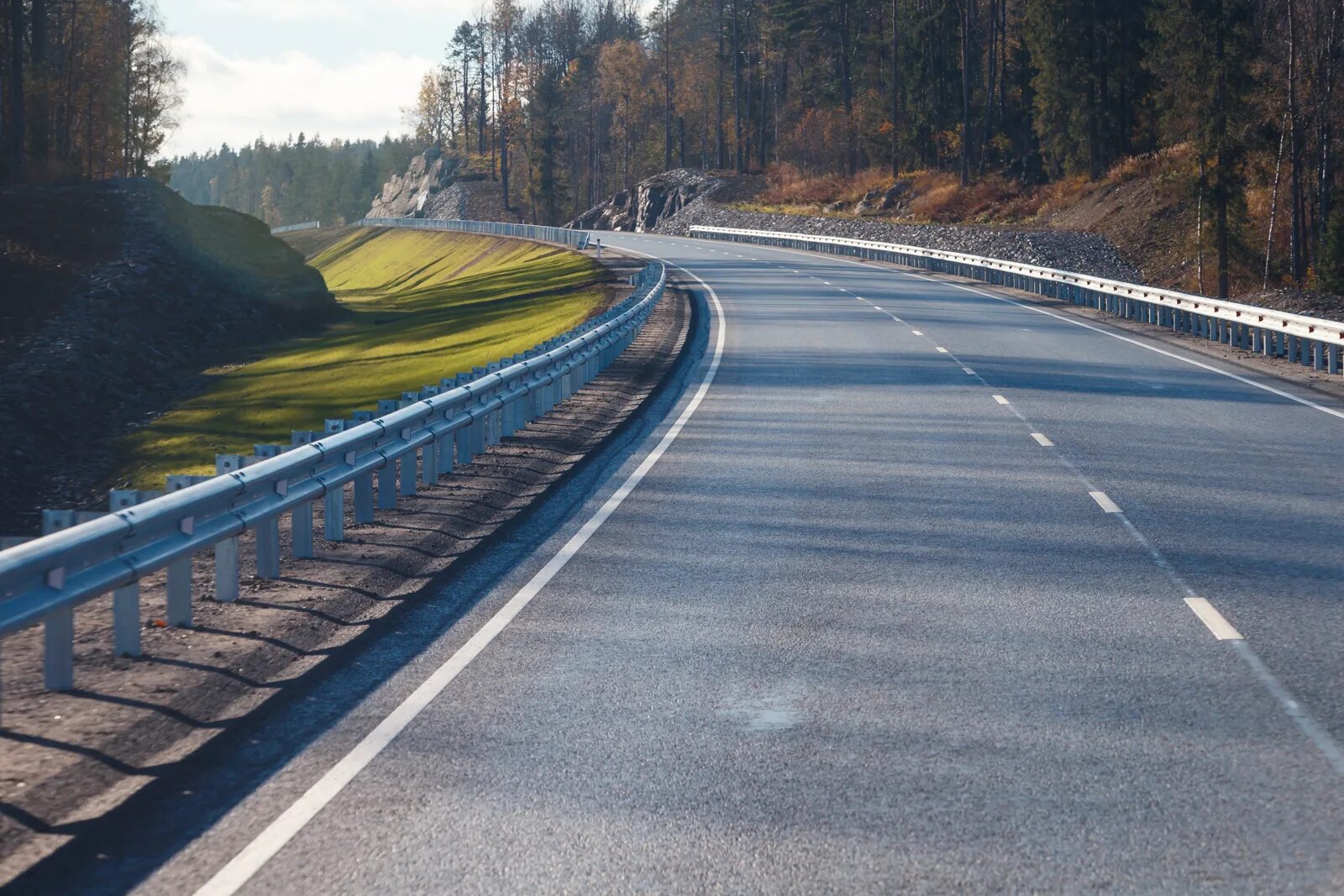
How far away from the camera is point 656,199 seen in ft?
384

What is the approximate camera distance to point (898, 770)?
641 cm

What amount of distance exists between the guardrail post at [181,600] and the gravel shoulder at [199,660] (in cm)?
8

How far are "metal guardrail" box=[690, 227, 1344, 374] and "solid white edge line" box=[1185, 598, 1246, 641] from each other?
15768 millimetres

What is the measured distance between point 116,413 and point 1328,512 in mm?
30377

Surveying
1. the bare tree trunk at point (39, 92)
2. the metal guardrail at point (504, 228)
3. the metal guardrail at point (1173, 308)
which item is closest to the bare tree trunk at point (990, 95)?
the metal guardrail at point (504, 228)

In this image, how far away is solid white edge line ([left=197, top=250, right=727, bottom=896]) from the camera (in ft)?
17.6

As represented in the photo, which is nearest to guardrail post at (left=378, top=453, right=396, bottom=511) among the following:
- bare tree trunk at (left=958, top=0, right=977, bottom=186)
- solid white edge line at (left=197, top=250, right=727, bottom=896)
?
solid white edge line at (left=197, top=250, right=727, bottom=896)

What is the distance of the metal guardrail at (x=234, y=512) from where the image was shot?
700 centimetres

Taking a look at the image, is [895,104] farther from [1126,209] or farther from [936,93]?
[1126,209]

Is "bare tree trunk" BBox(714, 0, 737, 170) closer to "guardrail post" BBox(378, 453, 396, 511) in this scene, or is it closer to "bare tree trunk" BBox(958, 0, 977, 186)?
"bare tree trunk" BBox(958, 0, 977, 186)

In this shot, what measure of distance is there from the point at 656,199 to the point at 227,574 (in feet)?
358

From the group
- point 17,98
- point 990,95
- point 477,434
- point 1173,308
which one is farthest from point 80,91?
point 477,434

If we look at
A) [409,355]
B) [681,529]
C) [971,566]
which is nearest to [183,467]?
[409,355]

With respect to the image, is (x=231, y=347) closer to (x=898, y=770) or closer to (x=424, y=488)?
(x=424, y=488)
